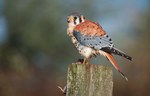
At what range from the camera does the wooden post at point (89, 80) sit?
450 centimetres

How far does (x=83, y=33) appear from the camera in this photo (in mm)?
6281

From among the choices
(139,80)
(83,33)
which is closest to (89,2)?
(139,80)

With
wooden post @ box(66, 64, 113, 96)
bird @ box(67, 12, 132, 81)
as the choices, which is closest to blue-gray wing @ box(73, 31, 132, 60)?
bird @ box(67, 12, 132, 81)

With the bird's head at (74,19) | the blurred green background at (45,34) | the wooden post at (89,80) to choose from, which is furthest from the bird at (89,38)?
the blurred green background at (45,34)

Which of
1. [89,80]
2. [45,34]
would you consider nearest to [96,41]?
[89,80]

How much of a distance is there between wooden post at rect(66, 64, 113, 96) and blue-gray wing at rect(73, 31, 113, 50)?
141cm

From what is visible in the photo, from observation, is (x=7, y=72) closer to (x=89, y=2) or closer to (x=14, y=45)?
(x=14, y=45)

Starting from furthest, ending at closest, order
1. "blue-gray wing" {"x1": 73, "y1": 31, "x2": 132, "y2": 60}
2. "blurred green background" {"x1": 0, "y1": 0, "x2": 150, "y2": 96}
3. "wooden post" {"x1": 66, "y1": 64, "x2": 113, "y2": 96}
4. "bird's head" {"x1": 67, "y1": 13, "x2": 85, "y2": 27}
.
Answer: "blurred green background" {"x1": 0, "y1": 0, "x2": 150, "y2": 96}
"bird's head" {"x1": 67, "y1": 13, "x2": 85, "y2": 27}
"blue-gray wing" {"x1": 73, "y1": 31, "x2": 132, "y2": 60}
"wooden post" {"x1": 66, "y1": 64, "x2": 113, "y2": 96}

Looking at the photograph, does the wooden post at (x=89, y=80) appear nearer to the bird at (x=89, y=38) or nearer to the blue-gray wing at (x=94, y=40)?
the bird at (x=89, y=38)

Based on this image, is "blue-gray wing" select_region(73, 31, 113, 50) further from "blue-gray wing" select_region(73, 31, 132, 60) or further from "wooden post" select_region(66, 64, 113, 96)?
"wooden post" select_region(66, 64, 113, 96)

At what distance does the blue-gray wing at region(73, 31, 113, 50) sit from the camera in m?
6.04

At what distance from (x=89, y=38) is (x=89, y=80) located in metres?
1.72

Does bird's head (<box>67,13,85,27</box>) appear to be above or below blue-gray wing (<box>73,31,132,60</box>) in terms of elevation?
above

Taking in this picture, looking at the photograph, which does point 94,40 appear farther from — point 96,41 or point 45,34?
point 45,34
